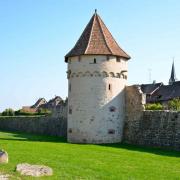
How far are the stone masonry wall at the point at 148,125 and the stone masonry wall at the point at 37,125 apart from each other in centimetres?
1021

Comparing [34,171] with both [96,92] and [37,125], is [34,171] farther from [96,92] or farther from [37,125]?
[37,125]

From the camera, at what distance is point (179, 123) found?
25.8 meters

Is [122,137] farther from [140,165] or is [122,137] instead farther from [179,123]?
[140,165]

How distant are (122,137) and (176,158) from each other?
10.7 m

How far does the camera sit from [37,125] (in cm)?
4678

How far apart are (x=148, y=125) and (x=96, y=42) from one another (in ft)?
23.8

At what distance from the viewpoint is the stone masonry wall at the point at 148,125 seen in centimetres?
2623

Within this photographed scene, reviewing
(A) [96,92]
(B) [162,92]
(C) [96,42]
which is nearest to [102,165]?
(A) [96,92]

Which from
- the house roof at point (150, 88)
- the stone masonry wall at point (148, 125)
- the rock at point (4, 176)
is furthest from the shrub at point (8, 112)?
the rock at point (4, 176)

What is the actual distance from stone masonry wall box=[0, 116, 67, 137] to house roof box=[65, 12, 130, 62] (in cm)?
1034

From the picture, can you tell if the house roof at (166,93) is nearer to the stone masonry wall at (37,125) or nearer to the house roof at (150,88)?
the house roof at (150,88)

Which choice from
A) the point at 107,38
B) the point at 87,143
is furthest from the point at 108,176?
the point at 107,38

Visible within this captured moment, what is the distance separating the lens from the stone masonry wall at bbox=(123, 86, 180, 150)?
86.1 ft

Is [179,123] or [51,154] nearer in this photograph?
[51,154]
